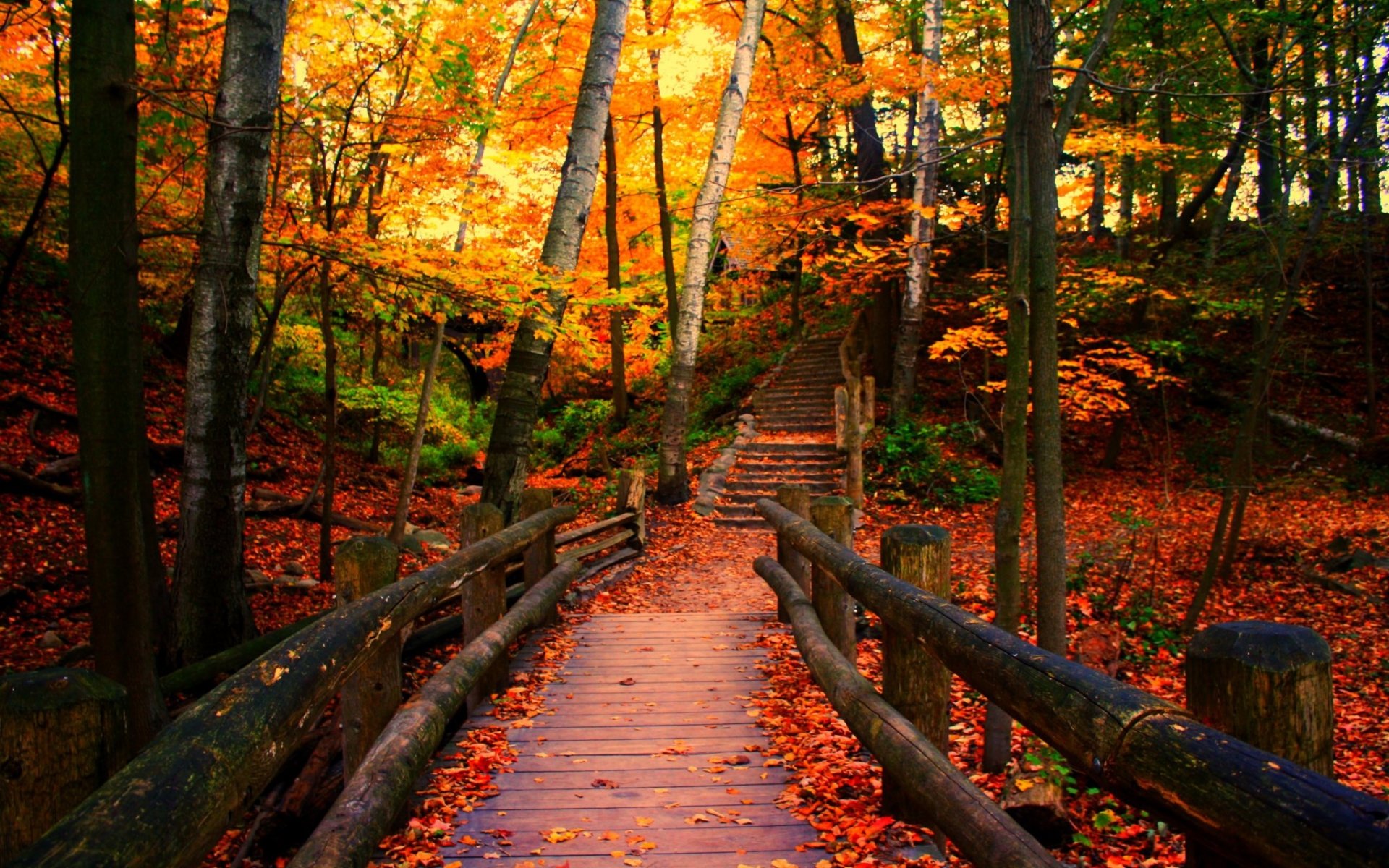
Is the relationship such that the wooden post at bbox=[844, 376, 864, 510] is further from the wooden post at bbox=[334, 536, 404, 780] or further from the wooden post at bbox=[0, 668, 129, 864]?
the wooden post at bbox=[0, 668, 129, 864]

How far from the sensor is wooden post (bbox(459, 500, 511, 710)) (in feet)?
15.1

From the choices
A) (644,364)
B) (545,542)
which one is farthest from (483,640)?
(644,364)

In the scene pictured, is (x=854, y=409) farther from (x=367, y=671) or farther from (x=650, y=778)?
(x=367, y=671)

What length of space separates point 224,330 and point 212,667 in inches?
86.6

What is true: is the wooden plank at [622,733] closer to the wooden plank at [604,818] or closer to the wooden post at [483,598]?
the wooden post at [483,598]

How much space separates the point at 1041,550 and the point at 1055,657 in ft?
10.2

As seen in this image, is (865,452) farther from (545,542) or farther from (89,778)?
(89,778)

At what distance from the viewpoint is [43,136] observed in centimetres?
981

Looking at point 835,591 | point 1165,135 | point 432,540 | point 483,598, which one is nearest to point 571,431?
point 432,540

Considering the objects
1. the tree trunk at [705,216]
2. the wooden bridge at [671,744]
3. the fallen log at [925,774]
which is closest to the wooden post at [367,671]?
the wooden bridge at [671,744]

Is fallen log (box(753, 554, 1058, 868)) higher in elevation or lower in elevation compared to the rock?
higher

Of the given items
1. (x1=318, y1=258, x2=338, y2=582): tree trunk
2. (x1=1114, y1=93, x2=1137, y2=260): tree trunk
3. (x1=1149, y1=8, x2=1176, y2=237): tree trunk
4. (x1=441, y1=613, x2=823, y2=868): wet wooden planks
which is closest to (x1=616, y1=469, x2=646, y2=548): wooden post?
(x1=318, y1=258, x2=338, y2=582): tree trunk

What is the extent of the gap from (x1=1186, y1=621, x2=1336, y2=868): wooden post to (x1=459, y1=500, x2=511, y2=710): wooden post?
3774 mm

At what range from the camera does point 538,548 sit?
6.26 m
